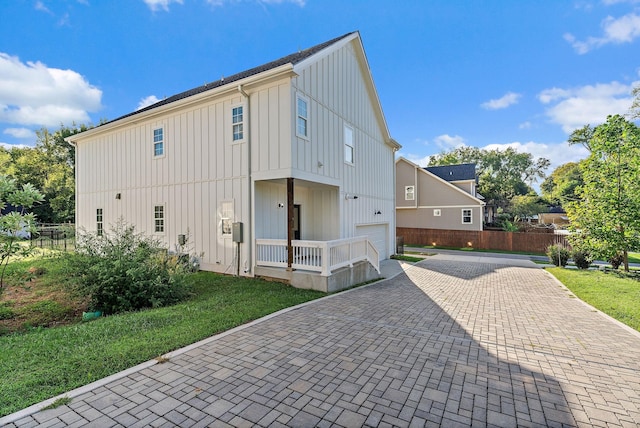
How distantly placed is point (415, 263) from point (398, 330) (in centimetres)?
1010

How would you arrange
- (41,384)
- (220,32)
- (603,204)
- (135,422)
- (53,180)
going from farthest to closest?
(53,180)
(220,32)
(603,204)
(41,384)
(135,422)

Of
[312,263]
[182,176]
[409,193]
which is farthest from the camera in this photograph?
[409,193]

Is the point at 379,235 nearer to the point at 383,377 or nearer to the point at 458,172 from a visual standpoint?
the point at 383,377

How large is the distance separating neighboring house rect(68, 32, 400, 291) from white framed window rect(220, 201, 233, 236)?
1.4 inches

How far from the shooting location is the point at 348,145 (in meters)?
12.3

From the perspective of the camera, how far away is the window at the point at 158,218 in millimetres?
11625

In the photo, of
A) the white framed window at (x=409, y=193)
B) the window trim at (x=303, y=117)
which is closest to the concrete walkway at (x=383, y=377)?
the window trim at (x=303, y=117)

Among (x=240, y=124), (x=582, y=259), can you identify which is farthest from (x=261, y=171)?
(x=582, y=259)

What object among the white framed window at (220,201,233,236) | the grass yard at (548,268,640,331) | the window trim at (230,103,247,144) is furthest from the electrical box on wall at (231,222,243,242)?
the grass yard at (548,268,640,331)

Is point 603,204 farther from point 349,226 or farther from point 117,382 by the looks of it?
point 117,382

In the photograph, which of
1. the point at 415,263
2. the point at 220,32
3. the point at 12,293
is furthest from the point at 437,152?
the point at 12,293

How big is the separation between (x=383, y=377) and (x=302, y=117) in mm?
7819

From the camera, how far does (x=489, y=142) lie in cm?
5219

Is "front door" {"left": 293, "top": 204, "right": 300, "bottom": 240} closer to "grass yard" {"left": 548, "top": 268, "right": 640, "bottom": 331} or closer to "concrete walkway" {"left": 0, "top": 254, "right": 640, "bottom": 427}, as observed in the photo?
"concrete walkway" {"left": 0, "top": 254, "right": 640, "bottom": 427}
